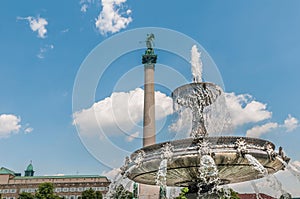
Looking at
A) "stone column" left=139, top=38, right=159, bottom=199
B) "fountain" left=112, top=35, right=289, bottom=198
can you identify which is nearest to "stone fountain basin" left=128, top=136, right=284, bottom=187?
"fountain" left=112, top=35, right=289, bottom=198

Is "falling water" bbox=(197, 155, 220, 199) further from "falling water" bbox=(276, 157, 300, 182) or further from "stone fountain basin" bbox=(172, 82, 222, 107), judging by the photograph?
"stone fountain basin" bbox=(172, 82, 222, 107)

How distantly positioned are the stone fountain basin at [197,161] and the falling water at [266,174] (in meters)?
0.15

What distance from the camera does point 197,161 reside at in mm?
10938

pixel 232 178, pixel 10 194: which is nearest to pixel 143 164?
pixel 232 178

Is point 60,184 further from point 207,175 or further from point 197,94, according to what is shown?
point 207,175

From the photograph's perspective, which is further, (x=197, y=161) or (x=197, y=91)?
(x=197, y=91)

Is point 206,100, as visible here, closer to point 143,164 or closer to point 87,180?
point 143,164

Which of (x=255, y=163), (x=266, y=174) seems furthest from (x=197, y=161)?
(x=266, y=174)

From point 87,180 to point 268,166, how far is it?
313 feet

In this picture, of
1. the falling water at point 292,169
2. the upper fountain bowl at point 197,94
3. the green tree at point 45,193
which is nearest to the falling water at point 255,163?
the falling water at point 292,169

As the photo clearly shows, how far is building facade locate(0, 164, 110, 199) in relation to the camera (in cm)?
10069

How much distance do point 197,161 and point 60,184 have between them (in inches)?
3829

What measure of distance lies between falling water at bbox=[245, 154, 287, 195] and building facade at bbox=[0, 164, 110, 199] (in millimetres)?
90328

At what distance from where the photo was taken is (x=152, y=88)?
49.2 m
